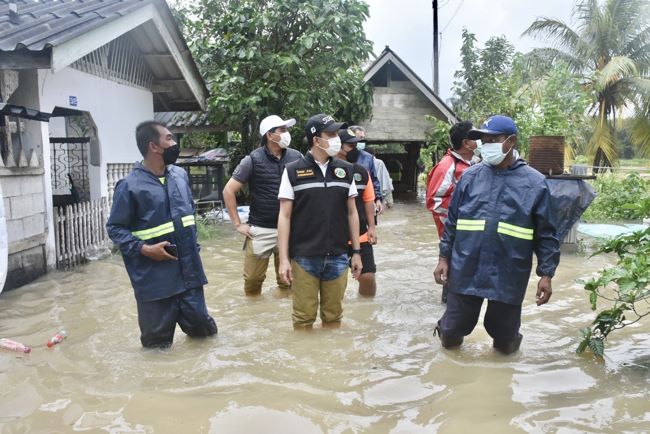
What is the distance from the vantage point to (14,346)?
4602 millimetres

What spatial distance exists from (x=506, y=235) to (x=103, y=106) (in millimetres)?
7186

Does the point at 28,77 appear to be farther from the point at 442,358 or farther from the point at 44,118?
the point at 442,358

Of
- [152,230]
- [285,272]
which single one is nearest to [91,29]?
[152,230]

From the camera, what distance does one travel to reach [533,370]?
4086 mm

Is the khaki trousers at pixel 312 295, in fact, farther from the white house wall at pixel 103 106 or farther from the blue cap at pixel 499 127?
the white house wall at pixel 103 106

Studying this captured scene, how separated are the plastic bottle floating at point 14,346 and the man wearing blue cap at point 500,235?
3364 millimetres

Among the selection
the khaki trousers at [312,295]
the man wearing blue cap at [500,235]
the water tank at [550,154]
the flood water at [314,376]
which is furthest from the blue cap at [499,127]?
the water tank at [550,154]

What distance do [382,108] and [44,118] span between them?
450 inches

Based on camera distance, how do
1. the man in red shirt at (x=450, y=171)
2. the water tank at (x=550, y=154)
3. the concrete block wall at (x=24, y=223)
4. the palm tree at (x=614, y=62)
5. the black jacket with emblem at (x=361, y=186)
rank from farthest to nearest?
the palm tree at (x=614, y=62) → the water tank at (x=550, y=154) → the concrete block wall at (x=24, y=223) → the black jacket with emblem at (x=361, y=186) → the man in red shirt at (x=450, y=171)

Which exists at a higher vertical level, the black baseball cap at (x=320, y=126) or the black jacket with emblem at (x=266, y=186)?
the black baseball cap at (x=320, y=126)

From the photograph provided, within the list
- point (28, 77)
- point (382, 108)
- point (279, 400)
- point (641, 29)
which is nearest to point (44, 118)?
point (28, 77)

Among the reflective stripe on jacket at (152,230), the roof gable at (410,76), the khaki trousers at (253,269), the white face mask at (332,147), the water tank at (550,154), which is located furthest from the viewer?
the roof gable at (410,76)

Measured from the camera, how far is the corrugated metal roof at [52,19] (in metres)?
5.90

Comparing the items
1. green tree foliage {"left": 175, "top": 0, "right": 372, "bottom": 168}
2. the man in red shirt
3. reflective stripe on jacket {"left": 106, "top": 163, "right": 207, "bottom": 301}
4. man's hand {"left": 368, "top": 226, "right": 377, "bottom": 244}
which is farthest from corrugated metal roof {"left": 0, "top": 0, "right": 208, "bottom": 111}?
the man in red shirt
